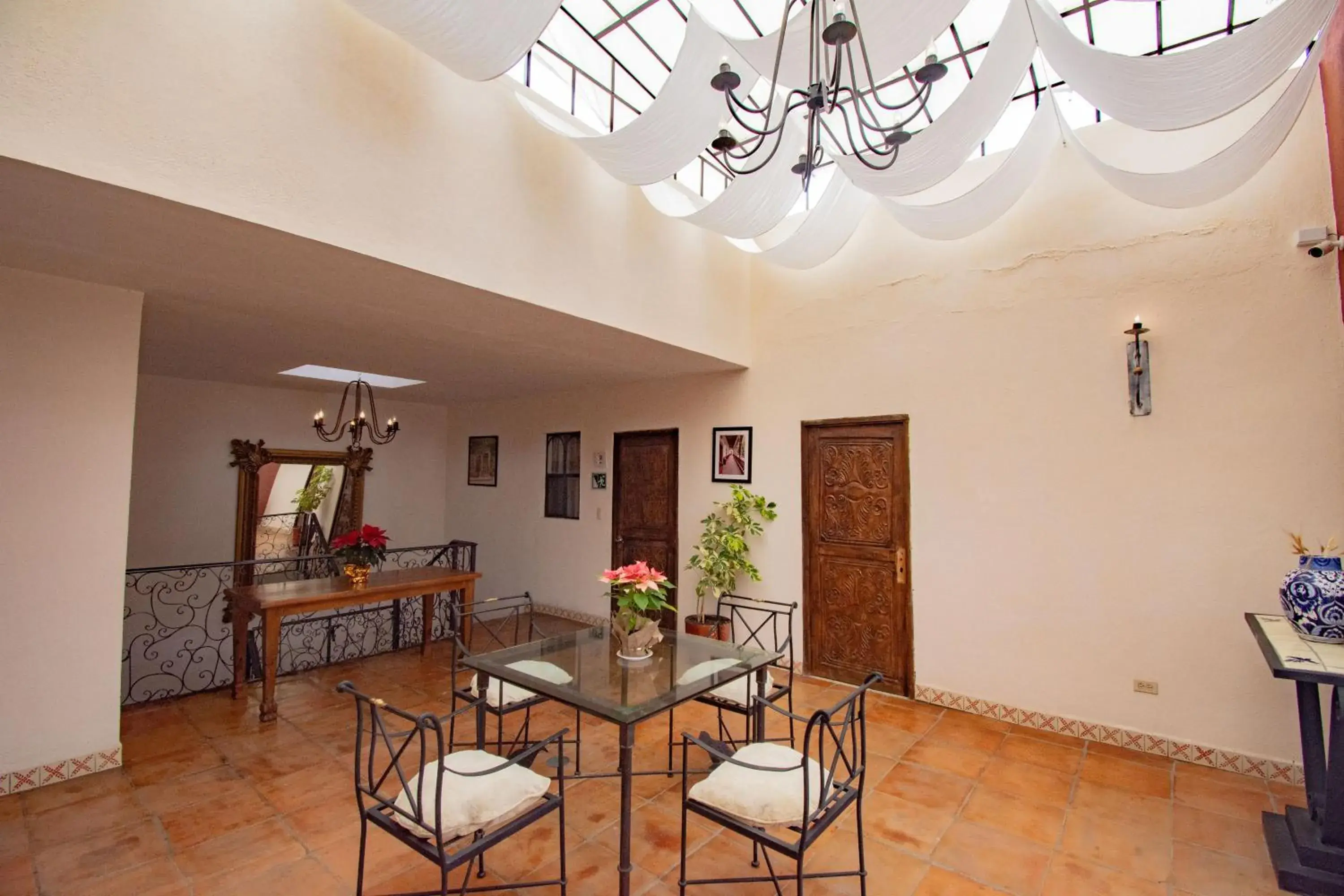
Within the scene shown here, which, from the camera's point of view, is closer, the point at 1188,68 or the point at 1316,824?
the point at 1188,68

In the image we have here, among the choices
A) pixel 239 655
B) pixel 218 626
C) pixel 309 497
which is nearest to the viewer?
pixel 239 655

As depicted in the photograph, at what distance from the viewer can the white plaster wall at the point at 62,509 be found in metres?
2.81

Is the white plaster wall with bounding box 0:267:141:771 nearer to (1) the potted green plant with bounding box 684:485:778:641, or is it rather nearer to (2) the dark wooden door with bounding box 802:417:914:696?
(1) the potted green plant with bounding box 684:485:778:641

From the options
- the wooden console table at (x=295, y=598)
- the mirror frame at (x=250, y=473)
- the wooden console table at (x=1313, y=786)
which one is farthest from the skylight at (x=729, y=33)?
the mirror frame at (x=250, y=473)

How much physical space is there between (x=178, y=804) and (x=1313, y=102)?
6582mm

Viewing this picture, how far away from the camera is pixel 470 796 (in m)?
1.92

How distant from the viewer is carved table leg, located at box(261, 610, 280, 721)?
3.73 meters

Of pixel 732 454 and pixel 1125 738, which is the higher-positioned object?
pixel 732 454

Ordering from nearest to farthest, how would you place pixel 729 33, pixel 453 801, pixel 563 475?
pixel 453 801 → pixel 729 33 → pixel 563 475

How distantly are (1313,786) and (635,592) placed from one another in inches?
115

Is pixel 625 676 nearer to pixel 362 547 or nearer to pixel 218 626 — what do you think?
pixel 362 547

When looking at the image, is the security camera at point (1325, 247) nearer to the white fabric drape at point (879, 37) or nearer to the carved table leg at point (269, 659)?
the white fabric drape at point (879, 37)

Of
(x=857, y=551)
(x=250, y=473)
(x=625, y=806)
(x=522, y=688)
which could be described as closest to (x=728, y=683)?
(x=625, y=806)

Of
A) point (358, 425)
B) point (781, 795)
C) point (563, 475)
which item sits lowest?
point (781, 795)
